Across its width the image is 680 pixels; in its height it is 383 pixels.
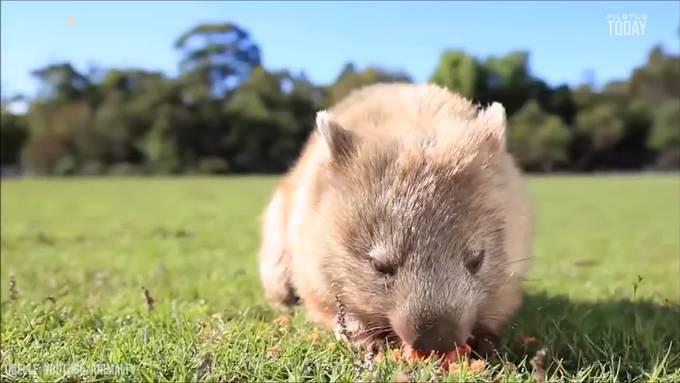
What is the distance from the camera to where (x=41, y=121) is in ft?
38.5

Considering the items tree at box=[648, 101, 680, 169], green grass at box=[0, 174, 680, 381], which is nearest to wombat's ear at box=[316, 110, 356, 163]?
green grass at box=[0, 174, 680, 381]

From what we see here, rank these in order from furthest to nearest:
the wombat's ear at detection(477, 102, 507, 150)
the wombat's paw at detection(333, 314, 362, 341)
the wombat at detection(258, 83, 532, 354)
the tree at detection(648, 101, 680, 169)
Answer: the tree at detection(648, 101, 680, 169) → the wombat's ear at detection(477, 102, 507, 150) → the wombat's paw at detection(333, 314, 362, 341) → the wombat at detection(258, 83, 532, 354)

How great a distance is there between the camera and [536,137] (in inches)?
468

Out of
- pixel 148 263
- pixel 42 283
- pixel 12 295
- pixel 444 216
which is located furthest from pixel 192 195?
pixel 444 216

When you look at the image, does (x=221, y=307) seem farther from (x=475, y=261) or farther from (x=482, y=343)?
(x=475, y=261)

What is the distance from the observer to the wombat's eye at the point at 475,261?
3.68m

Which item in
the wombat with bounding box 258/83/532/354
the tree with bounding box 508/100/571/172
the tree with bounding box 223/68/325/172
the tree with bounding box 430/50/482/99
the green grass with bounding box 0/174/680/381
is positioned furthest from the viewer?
the tree with bounding box 223/68/325/172

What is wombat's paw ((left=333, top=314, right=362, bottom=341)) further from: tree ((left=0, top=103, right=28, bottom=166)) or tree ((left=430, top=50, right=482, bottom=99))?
tree ((left=0, top=103, right=28, bottom=166))

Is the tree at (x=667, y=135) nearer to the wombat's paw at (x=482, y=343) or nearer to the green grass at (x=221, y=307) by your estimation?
the green grass at (x=221, y=307)

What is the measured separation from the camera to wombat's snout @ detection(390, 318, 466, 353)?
3367mm

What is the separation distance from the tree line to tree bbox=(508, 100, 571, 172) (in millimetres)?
42

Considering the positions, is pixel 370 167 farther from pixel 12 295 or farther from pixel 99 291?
pixel 99 291

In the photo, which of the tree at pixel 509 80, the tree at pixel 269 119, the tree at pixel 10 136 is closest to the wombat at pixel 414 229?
the tree at pixel 269 119

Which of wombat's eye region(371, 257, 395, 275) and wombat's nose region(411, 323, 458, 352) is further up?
wombat's eye region(371, 257, 395, 275)
